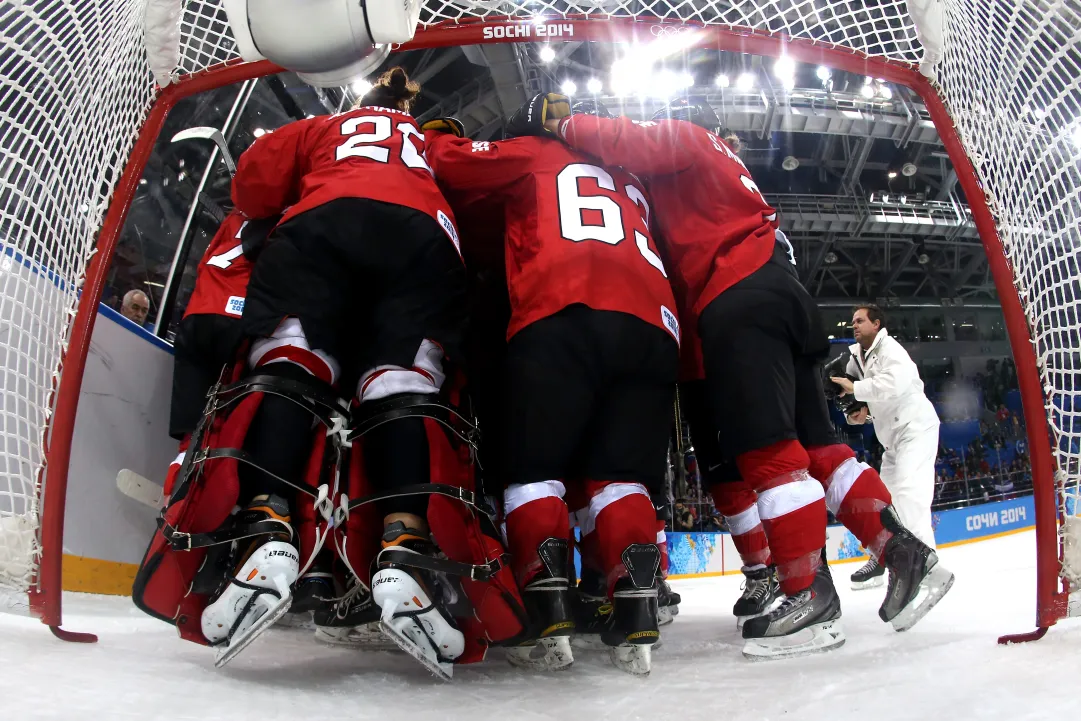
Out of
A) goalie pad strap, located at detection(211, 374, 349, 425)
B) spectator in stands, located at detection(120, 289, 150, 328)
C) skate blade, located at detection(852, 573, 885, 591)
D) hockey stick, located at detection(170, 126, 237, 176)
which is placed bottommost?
skate blade, located at detection(852, 573, 885, 591)

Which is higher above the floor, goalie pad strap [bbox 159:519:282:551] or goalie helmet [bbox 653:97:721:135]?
goalie helmet [bbox 653:97:721:135]

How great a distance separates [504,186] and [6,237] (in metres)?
1.04

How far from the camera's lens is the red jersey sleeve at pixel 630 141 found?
1620mm

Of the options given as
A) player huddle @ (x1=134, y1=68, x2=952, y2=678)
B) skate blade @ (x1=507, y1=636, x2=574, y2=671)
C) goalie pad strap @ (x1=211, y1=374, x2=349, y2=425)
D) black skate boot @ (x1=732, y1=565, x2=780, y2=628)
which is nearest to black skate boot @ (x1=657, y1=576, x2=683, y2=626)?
black skate boot @ (x1=732, y1=565, x2=780, y2=628)

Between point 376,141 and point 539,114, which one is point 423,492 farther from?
point 539,114

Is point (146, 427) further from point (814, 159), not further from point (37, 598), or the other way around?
point (814, 159)

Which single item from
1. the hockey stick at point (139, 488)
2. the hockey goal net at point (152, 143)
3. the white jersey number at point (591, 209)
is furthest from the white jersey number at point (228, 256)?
the white jersey number at point (591, 209)

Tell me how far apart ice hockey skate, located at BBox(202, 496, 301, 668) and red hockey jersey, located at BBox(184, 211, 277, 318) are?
67 centimetres

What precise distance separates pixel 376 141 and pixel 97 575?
1.41 metres

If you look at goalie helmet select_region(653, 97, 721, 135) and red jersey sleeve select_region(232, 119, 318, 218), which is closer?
red jersey sleeve select_region(232, 119, 318, 218)

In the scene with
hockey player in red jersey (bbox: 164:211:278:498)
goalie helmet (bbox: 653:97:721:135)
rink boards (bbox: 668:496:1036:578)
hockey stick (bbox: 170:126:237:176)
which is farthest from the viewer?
goalie helmet (bbox: 653:97:721:135)

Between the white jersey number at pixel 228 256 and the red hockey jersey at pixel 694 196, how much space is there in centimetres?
85

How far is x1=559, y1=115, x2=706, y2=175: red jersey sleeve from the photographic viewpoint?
1.62m

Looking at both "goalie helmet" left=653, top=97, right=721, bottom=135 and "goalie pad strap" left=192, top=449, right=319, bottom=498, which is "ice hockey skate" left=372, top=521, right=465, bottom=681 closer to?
"goalie pad strap" left=192, top=449, right=319, bottom=498
